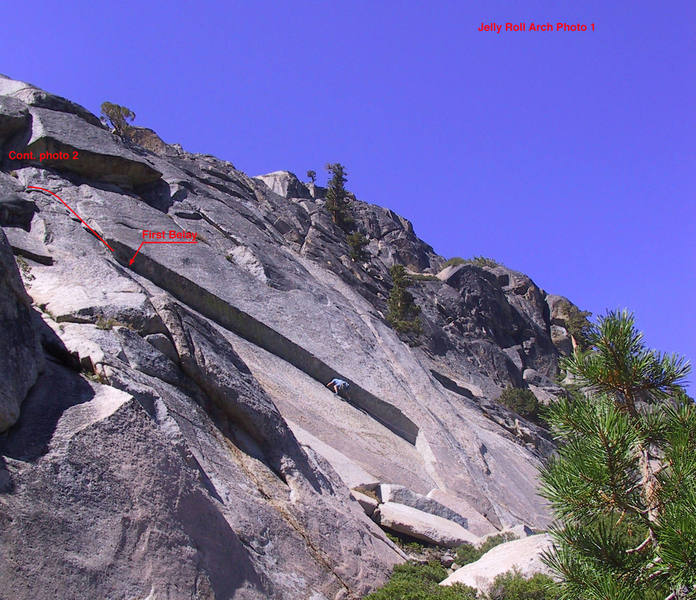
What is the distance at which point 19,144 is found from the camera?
22.7 metres

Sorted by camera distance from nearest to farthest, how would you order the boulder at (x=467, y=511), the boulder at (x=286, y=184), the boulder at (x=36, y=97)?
the boulder at (x=467, y=511) < the boulder at (x=36, y=97) < the boulder at (x=286, y=184)

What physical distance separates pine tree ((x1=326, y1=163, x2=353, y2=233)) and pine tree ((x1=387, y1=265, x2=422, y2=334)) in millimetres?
9787

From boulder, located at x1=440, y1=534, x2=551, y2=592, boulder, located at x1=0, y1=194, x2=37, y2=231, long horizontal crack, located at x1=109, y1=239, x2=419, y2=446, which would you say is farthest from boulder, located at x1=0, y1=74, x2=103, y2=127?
A: boulder, located at x1=440, y1=534, x2=551, y2=592

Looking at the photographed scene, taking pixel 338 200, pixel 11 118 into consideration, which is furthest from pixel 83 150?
pixel 338 200

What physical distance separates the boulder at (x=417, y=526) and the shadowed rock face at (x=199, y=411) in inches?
2.9

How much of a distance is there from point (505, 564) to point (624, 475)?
5.17 m

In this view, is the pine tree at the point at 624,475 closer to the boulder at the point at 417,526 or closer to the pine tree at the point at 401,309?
the boulder at the point at 417,526

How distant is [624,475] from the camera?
640 cm

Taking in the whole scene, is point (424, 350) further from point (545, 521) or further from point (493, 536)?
point (493, 536)

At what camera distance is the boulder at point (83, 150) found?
22750mm

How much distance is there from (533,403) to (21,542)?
3443 cm

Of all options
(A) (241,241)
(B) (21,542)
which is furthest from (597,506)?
(A) (241,241)

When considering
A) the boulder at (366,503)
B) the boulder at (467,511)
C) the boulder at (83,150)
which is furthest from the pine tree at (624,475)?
the boulder at (83,150)

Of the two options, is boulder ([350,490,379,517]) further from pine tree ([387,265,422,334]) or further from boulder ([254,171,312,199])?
boulder ([254,171,312,199])
